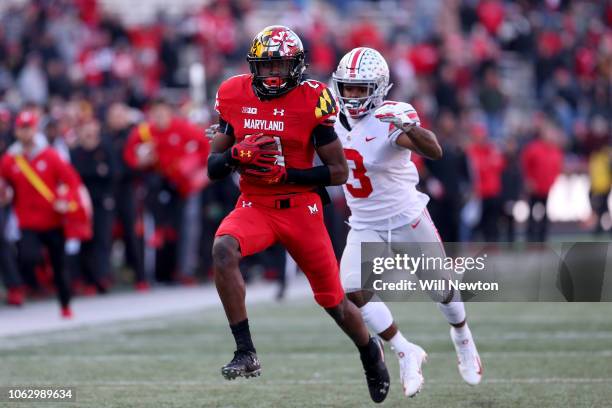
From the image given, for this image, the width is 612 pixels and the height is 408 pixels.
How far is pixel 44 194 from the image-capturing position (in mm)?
11250

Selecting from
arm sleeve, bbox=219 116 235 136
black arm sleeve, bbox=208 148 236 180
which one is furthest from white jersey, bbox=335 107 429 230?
black arm sleeve, bbox=208 148 236 180

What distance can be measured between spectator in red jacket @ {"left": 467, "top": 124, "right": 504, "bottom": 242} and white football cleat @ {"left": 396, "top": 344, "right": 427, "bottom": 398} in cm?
1079

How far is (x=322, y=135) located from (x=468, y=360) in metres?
1.68

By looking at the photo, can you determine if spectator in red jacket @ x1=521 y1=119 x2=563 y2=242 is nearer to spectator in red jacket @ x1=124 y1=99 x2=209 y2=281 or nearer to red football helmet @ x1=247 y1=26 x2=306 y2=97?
spectator in red jacket @ x1=124 y1=99 x2=209 y2=281

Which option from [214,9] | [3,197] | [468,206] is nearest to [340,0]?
[214,9]

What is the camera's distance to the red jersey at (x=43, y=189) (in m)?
11.3

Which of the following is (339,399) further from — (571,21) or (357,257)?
(571,21)

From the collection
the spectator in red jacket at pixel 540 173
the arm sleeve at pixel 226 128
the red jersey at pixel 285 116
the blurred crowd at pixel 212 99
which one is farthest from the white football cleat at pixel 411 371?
the spectator in red jacket at pixel 540 173

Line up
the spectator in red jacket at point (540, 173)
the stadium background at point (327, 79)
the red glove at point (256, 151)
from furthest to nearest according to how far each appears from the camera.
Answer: the spectator in red jacket at point (540, 173)
the stadium background at point (327, 79)
the red glove at point (256, 151)

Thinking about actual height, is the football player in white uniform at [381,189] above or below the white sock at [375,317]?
above

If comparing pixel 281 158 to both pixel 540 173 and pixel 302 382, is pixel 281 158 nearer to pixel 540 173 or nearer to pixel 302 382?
pixel 302 382

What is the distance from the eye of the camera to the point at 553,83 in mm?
22891

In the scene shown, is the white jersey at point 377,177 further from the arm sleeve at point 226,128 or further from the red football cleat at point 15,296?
the red football cleat at point 15,296

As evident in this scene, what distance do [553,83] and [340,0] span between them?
4115 mm
